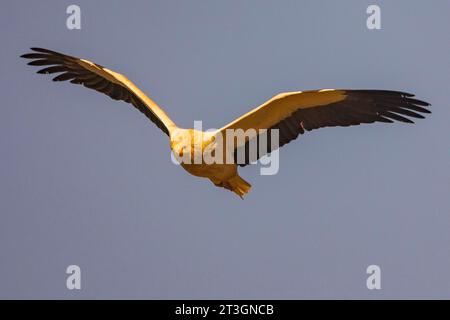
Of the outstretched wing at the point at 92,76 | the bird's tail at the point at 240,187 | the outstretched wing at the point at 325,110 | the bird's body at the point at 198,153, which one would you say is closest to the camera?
the bird's body at the point at 198,153

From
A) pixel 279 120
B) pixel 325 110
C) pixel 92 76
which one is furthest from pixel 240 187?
pixel 92 76

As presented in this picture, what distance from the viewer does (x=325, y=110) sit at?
1419 cm

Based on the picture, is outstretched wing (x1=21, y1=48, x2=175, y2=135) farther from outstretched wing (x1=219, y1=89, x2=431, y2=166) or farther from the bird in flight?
outstretched wing (x1=219, y1=89, x2=431, y2=166)

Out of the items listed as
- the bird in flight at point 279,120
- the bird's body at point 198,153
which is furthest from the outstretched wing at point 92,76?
the bird's body at point 198,153

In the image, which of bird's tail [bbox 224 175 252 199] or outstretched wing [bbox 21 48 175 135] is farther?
outstretched wing [bbox 21 48 175 135]

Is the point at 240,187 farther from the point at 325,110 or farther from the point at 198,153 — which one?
the point at 325,110

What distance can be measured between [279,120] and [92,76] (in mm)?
3690

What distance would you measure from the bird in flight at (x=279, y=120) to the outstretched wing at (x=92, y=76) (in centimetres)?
48

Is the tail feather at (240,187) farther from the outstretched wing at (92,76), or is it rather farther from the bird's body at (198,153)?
the outstretched wing at (92,76)

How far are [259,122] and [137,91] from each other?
2107mm

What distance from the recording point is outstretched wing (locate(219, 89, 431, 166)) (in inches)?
543

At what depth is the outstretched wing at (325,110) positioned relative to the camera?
1378 cm

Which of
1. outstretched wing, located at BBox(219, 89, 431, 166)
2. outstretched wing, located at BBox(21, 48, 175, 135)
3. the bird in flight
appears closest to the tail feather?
the bird in flight

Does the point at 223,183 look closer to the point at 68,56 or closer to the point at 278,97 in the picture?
the point at 278,97
